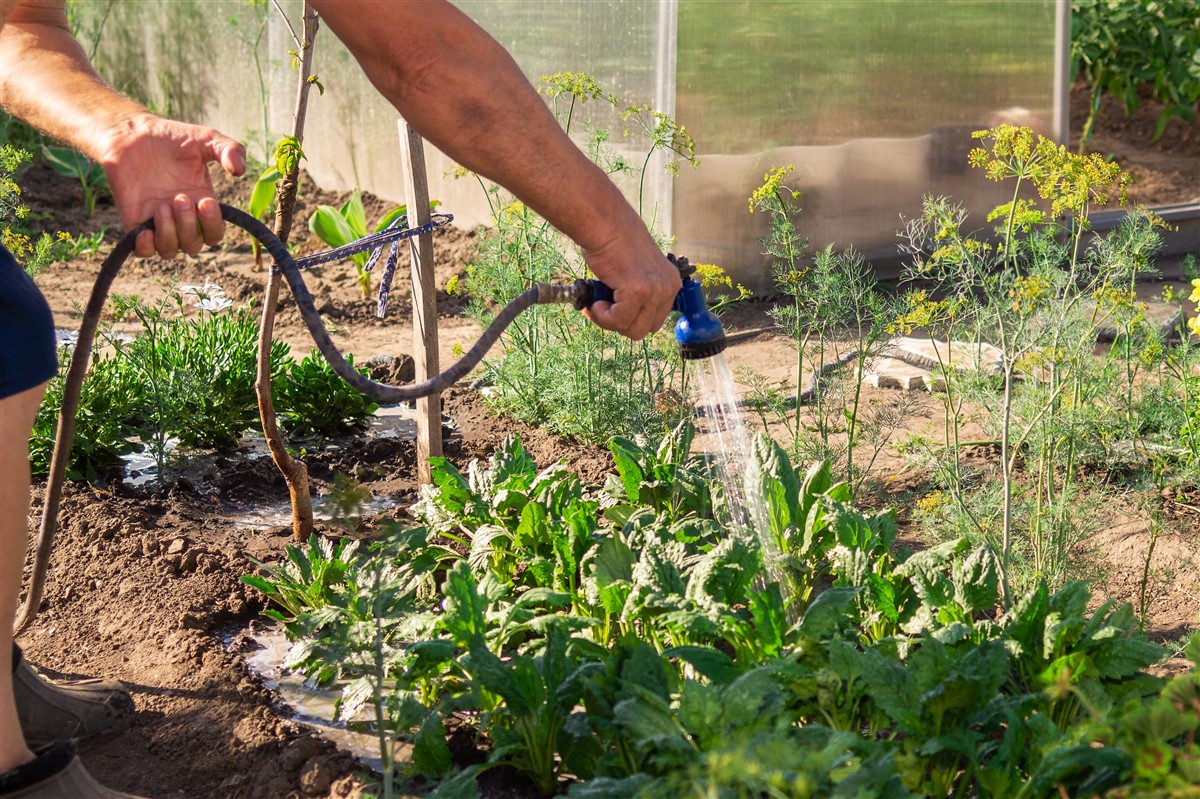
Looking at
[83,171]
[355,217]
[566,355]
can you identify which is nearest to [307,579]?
[566,355]

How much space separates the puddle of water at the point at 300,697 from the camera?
253 cm

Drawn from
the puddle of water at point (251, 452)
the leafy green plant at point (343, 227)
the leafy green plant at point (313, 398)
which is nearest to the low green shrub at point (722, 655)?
the puddle of water at point (251, 452)

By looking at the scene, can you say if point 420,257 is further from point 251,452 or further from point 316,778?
point 316,778

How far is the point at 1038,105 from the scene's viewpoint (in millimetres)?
6676

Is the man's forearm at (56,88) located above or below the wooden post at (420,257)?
above

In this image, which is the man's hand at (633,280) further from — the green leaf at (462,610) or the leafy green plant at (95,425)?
the leafy green plant at (95,425)

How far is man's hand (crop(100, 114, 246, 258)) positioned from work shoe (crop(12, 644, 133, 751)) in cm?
93

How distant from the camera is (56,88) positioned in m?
2.39

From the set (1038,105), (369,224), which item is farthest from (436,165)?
(1038,105)

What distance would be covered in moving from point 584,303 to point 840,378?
1.45 metres

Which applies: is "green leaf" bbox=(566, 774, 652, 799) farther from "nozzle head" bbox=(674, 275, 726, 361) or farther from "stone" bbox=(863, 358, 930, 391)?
"stone" bbox=(863, 358, 930, 391)

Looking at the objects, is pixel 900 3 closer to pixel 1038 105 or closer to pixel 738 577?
pixel 1038 105

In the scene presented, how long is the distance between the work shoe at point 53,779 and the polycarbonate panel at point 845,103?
4.03 meters

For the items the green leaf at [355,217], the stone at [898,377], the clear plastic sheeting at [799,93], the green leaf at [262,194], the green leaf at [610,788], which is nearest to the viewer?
the green leaf at [610,788]
